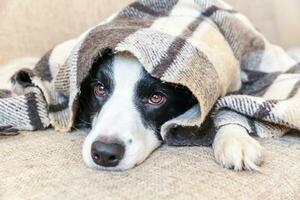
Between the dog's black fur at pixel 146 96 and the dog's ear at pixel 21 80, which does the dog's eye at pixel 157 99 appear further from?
the dog's ear at pixel 21 80

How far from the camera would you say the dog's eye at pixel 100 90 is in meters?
1.17

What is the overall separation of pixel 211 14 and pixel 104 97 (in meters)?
0.37

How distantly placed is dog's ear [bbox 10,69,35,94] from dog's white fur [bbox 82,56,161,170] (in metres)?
0.20

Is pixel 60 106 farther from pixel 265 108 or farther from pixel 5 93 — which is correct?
pixel 265 108

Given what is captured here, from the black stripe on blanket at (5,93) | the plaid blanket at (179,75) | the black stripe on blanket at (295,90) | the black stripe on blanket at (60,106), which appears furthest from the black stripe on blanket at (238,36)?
the black stripe on blanket at (5,93)

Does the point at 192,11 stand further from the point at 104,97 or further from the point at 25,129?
the point at 25,129

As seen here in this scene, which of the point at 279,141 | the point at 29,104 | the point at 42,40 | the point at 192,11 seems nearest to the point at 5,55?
the point at 42,40

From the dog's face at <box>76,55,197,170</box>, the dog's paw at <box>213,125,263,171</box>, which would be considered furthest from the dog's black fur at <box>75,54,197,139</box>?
the dog's paw at <box>213,125,263,171</box>

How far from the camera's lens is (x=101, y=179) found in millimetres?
919

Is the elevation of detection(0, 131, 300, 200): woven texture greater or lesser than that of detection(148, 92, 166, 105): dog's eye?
lesser

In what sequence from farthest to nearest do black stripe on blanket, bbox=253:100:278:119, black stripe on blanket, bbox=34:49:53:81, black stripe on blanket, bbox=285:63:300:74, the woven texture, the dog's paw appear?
black stripe on blanket, bbox=285:63:300:74 < black stripe on blanket, bbox=34:49:53:81 < black stripe on blanket, bbox=253:100:278:119 < the dog's paw < the woven texture

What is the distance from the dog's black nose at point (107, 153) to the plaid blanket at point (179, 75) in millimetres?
129

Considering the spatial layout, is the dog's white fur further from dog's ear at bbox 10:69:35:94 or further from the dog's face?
dog's ear at bbox 10:69:35:94

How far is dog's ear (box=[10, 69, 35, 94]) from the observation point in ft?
4.04
